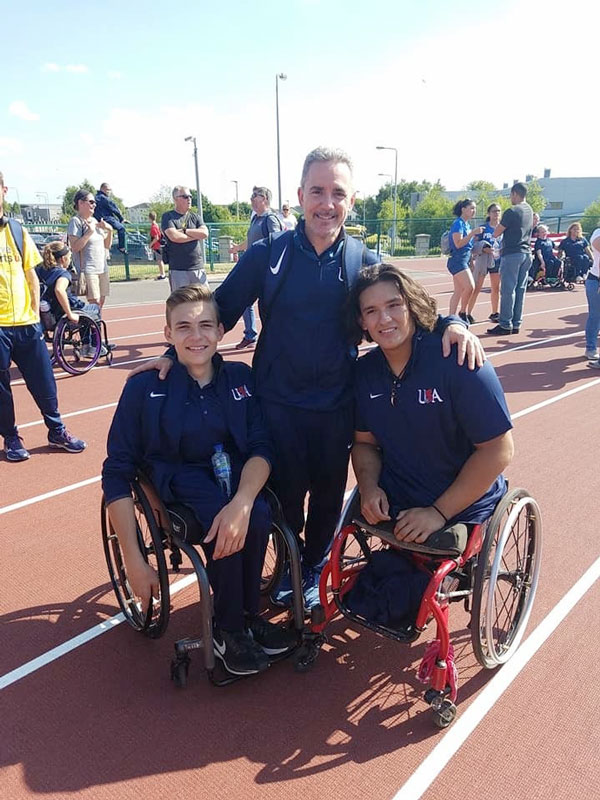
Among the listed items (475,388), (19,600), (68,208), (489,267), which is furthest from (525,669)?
(68,208)

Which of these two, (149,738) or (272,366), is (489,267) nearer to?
(272,366)

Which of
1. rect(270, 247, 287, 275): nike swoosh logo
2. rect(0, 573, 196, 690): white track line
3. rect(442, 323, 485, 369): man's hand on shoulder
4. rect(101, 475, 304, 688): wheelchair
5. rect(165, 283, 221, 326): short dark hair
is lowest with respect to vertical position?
rect(0, 573, 196, 690): white track line

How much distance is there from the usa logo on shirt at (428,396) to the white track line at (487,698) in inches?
43.7

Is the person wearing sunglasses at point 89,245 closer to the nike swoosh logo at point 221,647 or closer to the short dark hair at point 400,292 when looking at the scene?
the short dark hair at point 400,292

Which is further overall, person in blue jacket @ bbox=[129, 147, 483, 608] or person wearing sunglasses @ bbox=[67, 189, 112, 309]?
person wearing sunglasses @ bbox=[67, 189, 112, 309]

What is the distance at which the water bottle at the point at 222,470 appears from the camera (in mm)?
2314

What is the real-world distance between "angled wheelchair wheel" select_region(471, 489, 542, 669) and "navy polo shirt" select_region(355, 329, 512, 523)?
0.15m

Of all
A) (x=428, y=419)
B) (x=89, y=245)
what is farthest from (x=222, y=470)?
(x=89, y=245)

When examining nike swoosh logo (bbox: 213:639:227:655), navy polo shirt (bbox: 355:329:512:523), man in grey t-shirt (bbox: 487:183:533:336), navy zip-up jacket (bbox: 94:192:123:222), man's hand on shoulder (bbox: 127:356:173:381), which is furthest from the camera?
navy zip-up jacket (bbox: 94:192:123:222)

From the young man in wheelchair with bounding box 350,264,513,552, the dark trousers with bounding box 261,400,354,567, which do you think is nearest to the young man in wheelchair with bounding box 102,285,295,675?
the dark trousers with bounding box 261,400,354,567

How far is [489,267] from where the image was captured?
9.73 m

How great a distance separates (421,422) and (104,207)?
8.52 metres

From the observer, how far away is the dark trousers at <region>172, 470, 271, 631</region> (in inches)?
85.8

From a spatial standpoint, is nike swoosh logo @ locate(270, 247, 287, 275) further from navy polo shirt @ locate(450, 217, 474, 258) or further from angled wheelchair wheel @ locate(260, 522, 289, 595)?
navy polo shirt @ locate(450, 217, 474, 258)
